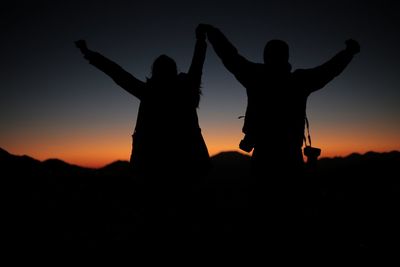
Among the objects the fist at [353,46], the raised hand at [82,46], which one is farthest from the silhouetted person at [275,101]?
the raised hand at [82,46]

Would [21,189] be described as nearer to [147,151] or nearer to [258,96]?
[147,151]

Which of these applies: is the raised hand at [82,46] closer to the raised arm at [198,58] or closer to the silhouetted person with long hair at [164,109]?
the silhouetted person with long hair at [164,109]

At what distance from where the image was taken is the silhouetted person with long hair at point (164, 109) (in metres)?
3.70

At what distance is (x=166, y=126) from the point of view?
12.3ft

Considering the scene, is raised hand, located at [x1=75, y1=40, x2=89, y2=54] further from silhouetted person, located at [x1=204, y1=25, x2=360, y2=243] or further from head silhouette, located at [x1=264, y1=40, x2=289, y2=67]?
head silhouette, located at [x1=264, y1=40, x2=289, y2=67]

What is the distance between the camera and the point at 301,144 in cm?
327

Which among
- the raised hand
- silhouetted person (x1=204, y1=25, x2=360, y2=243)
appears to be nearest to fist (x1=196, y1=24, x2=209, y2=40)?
silhouetted person (x1=204, y1=25, x2=360, y2=243)

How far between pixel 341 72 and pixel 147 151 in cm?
260

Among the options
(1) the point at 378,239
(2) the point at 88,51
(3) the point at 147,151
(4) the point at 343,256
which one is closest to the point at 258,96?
(3) the point at 147,151

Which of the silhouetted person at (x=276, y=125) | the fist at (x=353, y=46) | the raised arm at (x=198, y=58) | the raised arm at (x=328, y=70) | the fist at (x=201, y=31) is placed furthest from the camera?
the raised arm at (x=198, y=58)

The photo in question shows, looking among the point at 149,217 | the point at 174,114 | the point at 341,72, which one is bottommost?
the point at 149,217

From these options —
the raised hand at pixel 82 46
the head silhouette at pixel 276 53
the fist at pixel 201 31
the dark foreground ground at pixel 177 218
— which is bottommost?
the dark foreground ground at pixel 177 218

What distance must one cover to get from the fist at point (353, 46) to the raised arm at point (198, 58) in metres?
1.79

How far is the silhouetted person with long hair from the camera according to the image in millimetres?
3695
